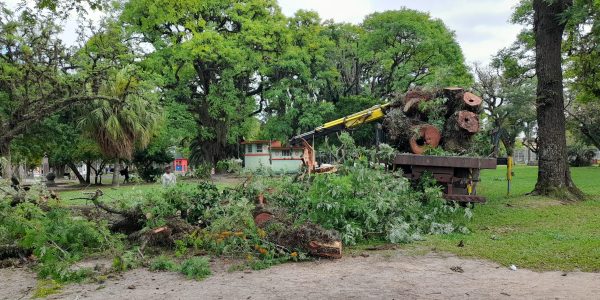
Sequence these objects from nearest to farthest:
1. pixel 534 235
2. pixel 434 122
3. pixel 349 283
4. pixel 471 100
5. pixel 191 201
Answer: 1. pixel 349 283
2. pixel 534 235
3. pixel 191 201
4. pixel 471 100
5. pixel 434 122

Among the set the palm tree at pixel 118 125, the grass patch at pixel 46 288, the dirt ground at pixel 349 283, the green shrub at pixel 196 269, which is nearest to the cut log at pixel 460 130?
the dirt ground at pixel 349 283

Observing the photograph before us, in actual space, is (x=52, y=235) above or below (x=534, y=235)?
above

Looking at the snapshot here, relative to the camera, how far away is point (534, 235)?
7195mm

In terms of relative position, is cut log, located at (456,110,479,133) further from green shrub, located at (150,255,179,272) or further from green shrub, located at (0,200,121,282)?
green shrub, located at (0,200,121,282)

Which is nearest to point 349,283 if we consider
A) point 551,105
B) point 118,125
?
point 551,105

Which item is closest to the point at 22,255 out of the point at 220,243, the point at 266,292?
the point at 220,243

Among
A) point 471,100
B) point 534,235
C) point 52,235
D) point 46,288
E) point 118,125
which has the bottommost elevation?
point 46,288

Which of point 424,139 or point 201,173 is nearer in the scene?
point 424,139

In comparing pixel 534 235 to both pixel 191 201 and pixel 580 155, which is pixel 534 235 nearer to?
pixel 191 201

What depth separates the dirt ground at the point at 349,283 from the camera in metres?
4.44

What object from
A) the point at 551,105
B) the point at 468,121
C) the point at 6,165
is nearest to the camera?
the point at 6,165

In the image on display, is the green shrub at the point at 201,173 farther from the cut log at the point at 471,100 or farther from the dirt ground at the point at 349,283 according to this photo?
the dirt ground at the point at 349,283

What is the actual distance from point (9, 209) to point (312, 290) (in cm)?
490

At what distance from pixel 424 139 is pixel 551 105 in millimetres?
4032
